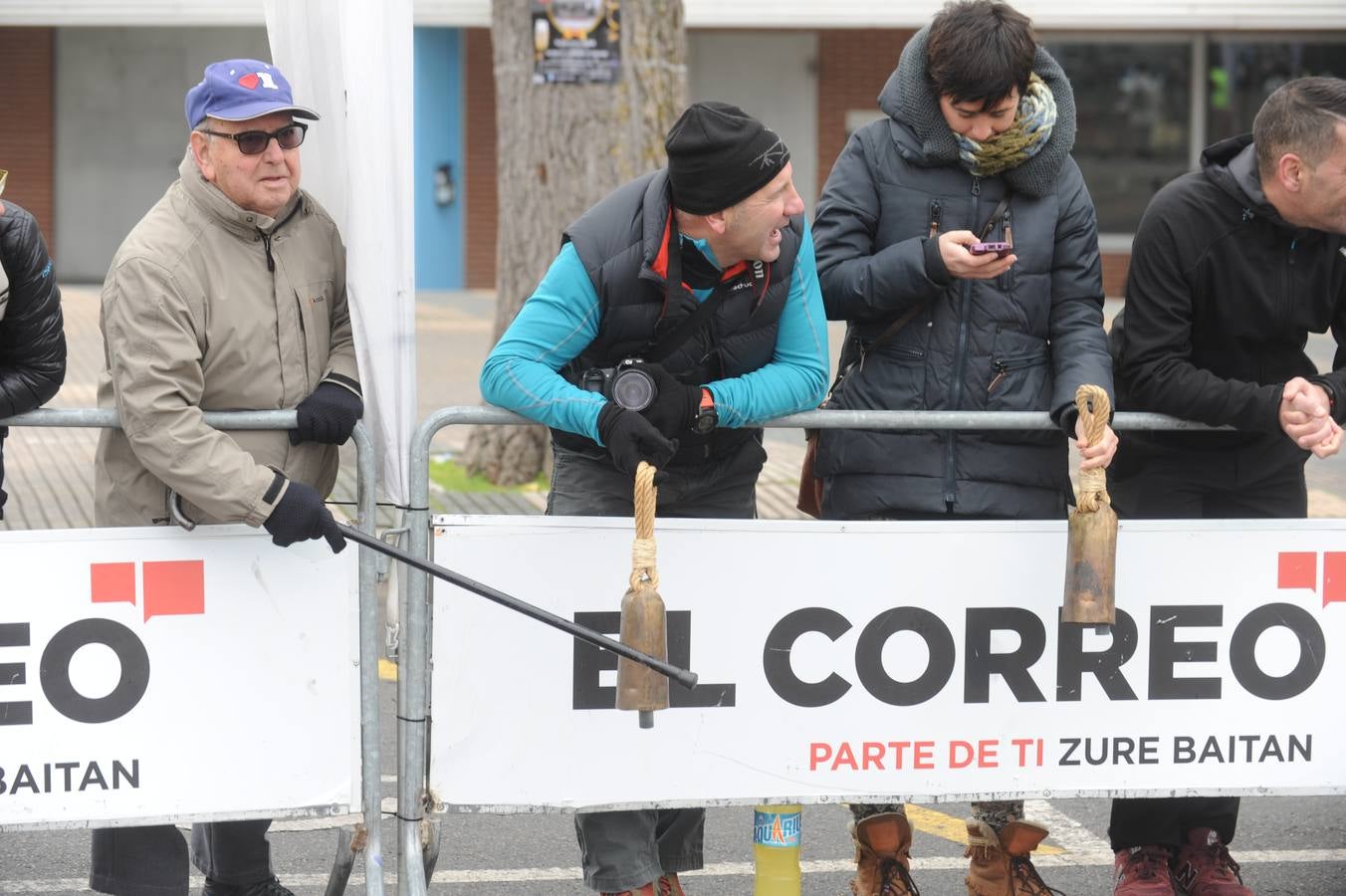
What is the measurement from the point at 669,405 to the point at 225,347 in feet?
3.10

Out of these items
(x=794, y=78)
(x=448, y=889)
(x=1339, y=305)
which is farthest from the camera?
(x=794, y=78)

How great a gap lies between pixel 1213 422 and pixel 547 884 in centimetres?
211

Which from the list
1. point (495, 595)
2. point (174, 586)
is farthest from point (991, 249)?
point (174, 586)

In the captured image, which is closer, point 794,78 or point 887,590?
point 887,590

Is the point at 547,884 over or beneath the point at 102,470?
beneath

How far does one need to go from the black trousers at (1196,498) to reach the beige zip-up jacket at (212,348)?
1938 millimetres

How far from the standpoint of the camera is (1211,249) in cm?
383

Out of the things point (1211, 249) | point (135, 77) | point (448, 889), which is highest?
point (135, 77)

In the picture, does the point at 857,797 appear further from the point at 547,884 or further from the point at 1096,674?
the point at 547,884

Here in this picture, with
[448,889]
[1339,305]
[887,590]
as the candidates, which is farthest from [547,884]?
[1339,305]

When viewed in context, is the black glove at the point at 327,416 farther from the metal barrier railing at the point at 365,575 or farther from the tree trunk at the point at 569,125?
the tree trunk at the point at 569,125

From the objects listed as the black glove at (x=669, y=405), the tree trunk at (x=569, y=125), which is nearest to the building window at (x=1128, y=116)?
the tree trunk at (x=569, y=125)

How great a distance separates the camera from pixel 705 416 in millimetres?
3504

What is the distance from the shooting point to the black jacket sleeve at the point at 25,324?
3.57 metres
